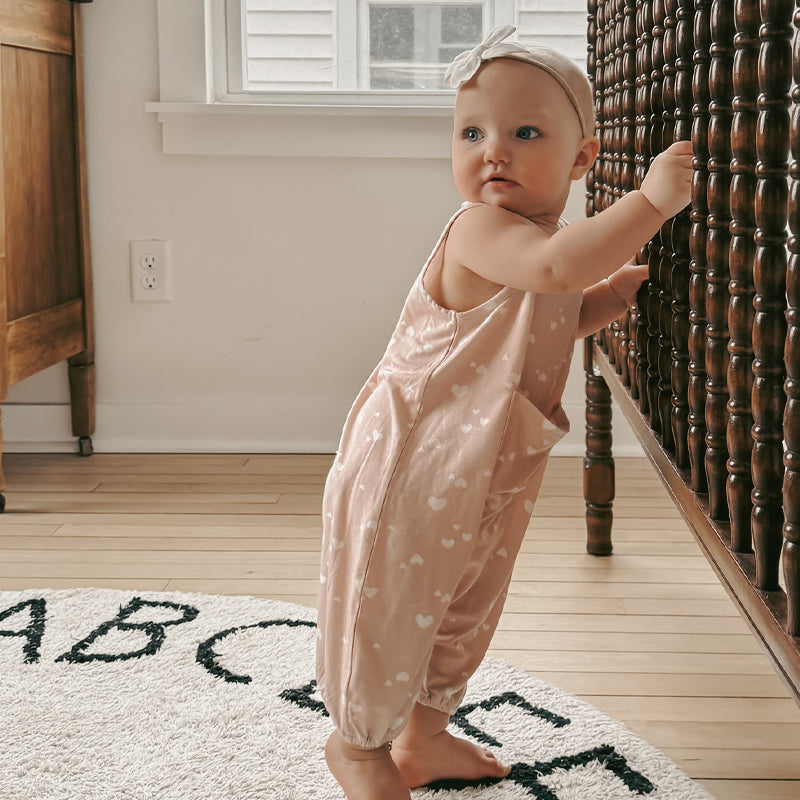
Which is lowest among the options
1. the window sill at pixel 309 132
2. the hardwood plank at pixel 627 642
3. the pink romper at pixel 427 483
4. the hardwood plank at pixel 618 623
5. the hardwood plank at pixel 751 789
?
the hardwood plank at pixel 751 789

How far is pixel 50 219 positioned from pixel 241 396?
56cm

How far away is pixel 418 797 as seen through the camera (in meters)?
1.05

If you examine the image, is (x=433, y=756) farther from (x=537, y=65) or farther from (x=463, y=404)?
(x=537, y=65)

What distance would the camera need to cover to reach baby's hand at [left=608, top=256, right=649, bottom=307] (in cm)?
113

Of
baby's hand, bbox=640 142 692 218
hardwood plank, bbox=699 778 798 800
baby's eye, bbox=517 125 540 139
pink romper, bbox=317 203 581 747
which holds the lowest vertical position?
hardwood plank, bbox=699 778 798 800

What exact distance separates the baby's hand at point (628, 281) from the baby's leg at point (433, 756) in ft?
1.58

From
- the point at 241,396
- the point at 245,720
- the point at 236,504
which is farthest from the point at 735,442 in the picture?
the point at 241,396

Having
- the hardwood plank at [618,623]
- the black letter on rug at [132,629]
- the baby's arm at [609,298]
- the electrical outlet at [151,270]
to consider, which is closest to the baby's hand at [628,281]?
the baby's arm at [609,298]

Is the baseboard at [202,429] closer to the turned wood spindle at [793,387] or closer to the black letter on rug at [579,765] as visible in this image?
the black letter on rug at [579,765]

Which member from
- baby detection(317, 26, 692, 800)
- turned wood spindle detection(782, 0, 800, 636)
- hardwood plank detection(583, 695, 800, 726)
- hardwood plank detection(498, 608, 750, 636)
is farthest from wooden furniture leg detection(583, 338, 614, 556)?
turned wood spindle detection(782, 0, 800, 636)

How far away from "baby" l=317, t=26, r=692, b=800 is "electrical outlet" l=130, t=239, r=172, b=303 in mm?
1410

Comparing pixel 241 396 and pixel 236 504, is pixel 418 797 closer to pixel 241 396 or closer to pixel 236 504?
pixel 236 504

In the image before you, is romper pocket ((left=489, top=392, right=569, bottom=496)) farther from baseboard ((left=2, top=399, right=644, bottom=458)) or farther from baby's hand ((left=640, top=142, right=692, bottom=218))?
baseboard ((left=2, top=399, right=644, bottom=458))

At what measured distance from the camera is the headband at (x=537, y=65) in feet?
2.98
